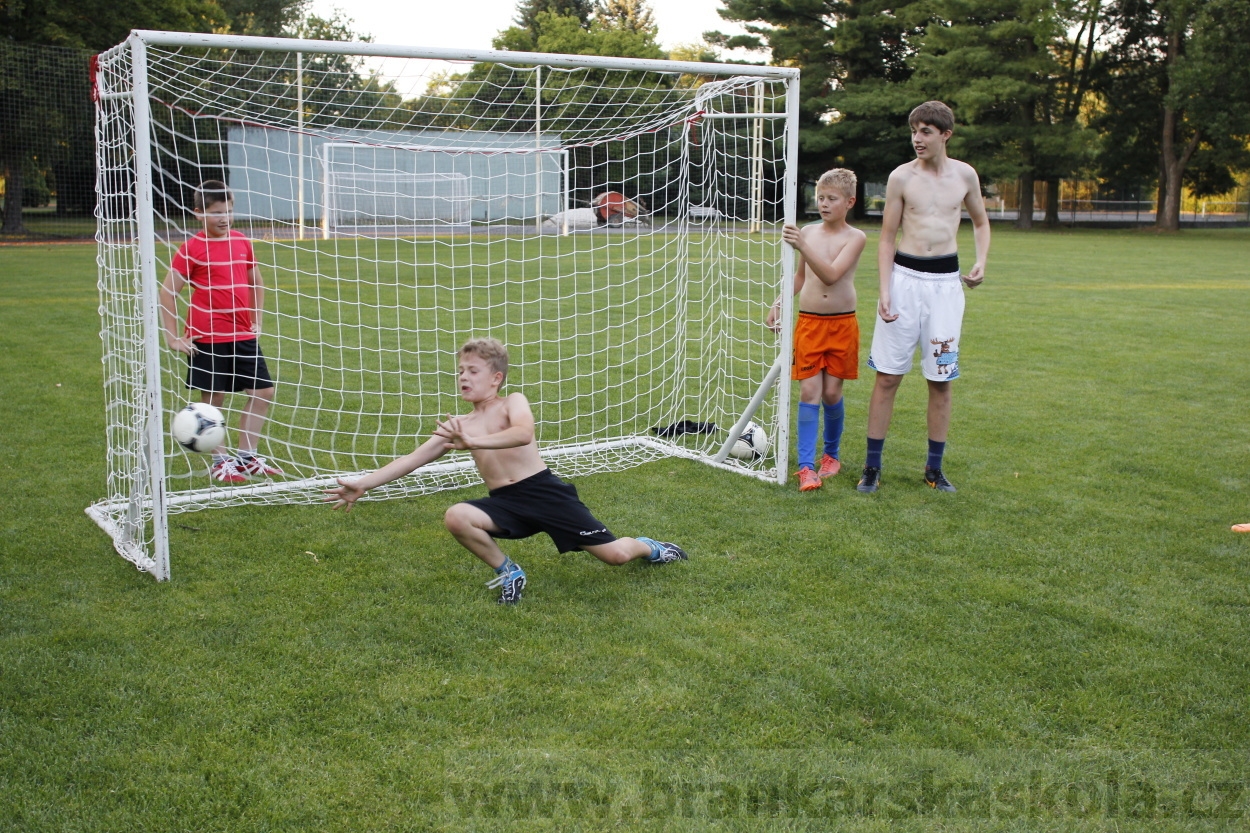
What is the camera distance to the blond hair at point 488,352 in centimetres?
390

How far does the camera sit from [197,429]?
438 cm

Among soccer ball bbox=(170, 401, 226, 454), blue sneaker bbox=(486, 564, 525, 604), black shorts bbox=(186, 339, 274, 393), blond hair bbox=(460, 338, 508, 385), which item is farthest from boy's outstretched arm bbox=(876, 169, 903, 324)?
black shorts bbox=(186, 339, 274, 393)

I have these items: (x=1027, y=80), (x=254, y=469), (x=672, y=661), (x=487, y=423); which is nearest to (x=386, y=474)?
(x=487, y=423)

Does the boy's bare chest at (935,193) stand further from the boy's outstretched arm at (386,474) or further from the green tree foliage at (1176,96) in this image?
the green tree foliage at (1176,96)

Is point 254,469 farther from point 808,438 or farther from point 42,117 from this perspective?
point 42,117

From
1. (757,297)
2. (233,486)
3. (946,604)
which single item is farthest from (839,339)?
Answer: (757,297)

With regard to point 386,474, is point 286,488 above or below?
below

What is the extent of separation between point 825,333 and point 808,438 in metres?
0.58

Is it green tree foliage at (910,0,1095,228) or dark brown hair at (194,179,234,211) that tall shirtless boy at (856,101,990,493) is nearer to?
dark brown hair at (194,179,234,211)

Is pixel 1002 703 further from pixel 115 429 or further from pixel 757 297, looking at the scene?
pixel 757 297

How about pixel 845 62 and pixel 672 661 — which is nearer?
pixel 672 661

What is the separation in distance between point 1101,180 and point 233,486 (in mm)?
46975

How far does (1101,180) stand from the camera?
147ft

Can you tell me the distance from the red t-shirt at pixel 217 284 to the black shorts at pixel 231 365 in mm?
57
